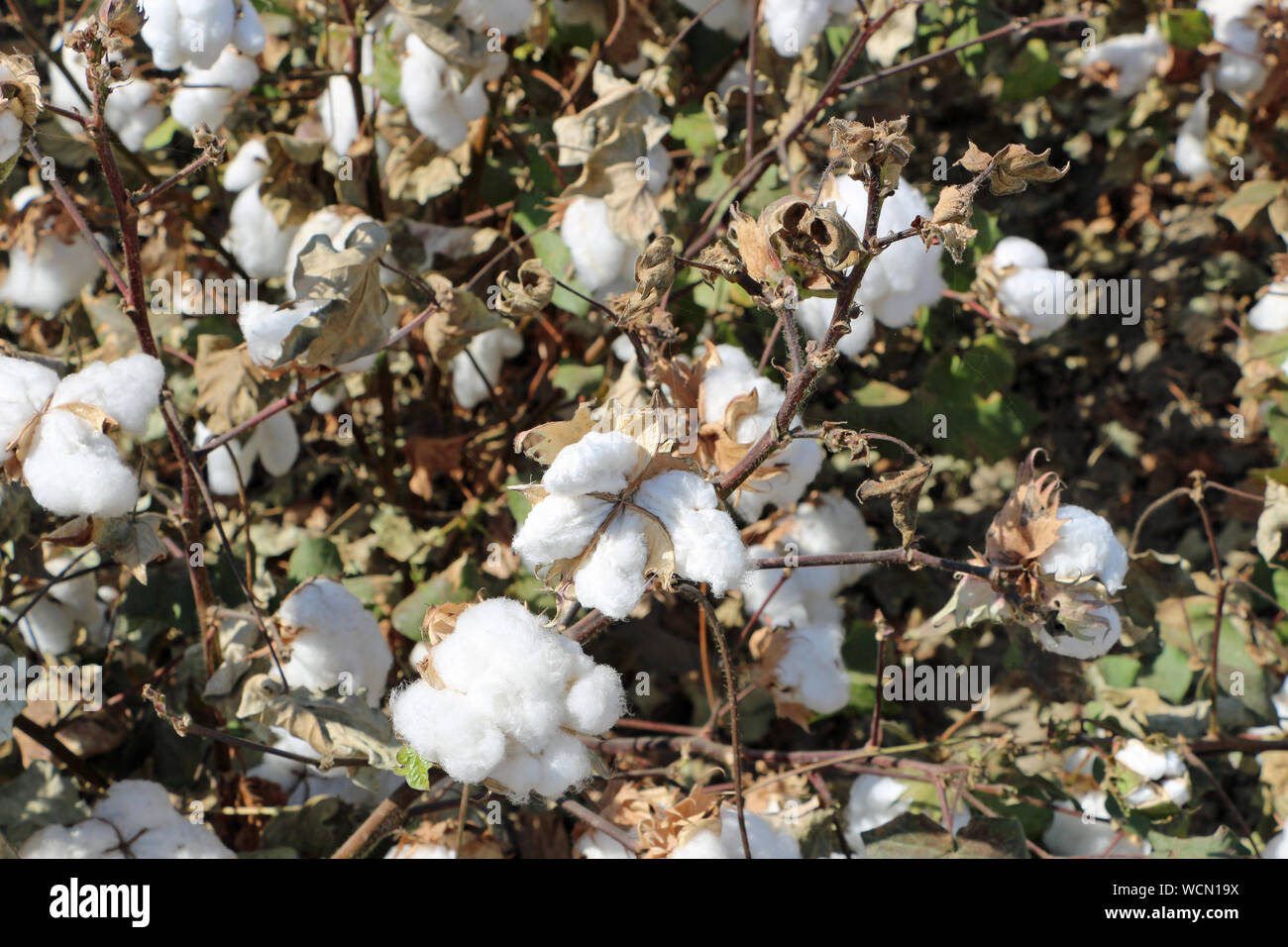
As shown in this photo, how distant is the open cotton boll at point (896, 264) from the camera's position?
111 centimetres

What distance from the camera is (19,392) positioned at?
872mm

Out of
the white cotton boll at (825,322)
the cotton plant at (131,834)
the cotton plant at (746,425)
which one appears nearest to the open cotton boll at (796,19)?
the white cotton boll at (825,322)

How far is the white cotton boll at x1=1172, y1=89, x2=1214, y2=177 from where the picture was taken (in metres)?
1.78

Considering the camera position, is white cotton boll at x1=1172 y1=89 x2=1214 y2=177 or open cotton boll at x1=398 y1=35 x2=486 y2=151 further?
white cotton boll at x1=1172 y1=89 x2=1214 y2=177

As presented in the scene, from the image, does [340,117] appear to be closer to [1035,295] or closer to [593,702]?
[1035,295]

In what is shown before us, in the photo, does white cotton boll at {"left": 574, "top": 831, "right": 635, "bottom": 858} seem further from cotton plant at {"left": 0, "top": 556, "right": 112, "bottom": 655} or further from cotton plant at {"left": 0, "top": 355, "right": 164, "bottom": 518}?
cotton plant at {"left": 0, "top": 556, "right": 112, "bottom": 655}

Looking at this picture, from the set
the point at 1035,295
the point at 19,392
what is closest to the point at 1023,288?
the point at 1035,295

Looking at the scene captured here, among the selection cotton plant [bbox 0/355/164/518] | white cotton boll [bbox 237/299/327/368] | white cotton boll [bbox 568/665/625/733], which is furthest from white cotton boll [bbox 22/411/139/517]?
white cotton boll [bbox 568/665/625/733]

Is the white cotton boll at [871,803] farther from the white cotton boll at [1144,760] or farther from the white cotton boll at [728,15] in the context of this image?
the white cotton boll at [728,15]

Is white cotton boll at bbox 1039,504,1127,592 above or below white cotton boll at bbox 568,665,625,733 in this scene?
above

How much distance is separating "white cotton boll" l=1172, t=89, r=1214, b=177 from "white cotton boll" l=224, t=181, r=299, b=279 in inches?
54.9

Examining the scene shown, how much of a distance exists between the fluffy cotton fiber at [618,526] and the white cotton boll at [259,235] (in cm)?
85

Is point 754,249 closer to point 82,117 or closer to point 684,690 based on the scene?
point 82,117
